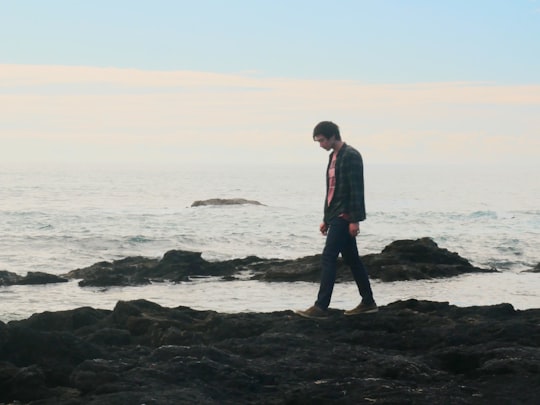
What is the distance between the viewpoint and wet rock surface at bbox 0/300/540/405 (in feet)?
18.6

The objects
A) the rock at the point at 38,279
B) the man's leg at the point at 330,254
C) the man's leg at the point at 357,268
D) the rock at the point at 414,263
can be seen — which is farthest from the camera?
the rock at the point at 38,279

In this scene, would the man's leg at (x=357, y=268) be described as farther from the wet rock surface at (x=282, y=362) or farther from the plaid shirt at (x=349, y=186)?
the wet rock surface at (x=282, y=362)

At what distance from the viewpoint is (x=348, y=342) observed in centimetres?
766

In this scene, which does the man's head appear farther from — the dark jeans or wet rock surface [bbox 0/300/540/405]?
wet rock surface [bbox 0/300/540/405]

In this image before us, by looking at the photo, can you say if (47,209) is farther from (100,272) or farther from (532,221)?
(100,272)

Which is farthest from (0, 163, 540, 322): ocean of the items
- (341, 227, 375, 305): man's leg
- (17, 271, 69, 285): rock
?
(341, 227, 375, 305): man's leg

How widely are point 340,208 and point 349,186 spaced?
0.90ft

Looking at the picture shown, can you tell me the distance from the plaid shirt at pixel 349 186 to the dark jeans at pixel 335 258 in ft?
0.53

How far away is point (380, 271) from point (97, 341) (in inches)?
398

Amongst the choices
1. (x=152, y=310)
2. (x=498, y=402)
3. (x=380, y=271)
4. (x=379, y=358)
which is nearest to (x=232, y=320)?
(x=152, y=310)

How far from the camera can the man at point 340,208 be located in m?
9.07

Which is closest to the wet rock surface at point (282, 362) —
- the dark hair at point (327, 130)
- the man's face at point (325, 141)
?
the man's face at point (325, 141)

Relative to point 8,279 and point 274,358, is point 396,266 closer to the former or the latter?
point 8,279

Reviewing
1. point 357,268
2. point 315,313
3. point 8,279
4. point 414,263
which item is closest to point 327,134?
point 357,268
